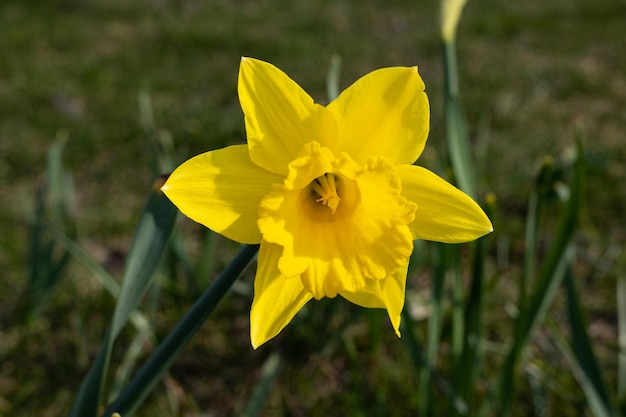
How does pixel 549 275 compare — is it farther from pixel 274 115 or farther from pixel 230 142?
pixel 230 142

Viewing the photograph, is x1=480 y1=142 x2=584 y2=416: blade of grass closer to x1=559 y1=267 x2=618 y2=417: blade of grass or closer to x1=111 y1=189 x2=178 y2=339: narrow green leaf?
x1=559 y1=267 x2=618 y2=417: blade of grass

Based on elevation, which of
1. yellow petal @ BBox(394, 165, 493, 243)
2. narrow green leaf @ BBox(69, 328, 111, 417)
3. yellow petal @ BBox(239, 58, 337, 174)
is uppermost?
yellow petal @ BBox(239, 58, 337, 174)

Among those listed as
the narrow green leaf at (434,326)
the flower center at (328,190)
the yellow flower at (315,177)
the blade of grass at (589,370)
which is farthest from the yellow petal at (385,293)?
the blade of grass at (589,370)

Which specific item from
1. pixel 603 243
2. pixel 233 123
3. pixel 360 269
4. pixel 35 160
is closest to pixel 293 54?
pixel 233 123

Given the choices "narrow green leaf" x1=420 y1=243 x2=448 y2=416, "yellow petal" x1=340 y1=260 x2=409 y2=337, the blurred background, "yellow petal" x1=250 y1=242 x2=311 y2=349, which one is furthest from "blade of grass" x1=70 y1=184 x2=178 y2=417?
"narrow green leaf" x1=420 y1=243 x2=448 y2=416

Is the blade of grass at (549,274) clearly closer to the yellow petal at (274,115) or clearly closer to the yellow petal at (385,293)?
the yellow petal at (385,293)
